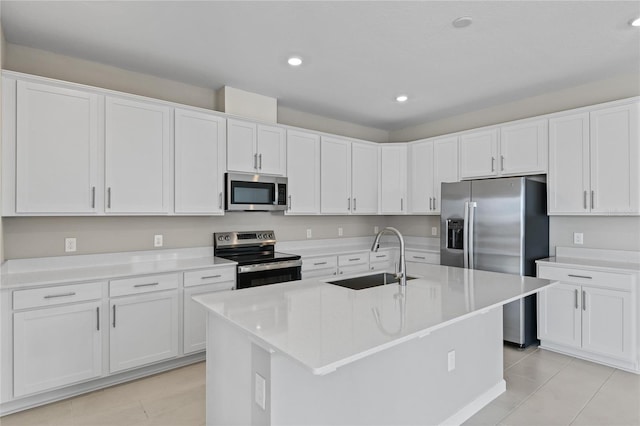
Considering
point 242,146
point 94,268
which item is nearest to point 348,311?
point 94,268

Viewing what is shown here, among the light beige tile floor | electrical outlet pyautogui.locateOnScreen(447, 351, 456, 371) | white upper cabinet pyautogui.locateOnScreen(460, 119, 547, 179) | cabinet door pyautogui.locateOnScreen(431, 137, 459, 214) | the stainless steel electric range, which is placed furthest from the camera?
cabinet door pyautogui.locateOnScreen(431, 137, 459, 214)

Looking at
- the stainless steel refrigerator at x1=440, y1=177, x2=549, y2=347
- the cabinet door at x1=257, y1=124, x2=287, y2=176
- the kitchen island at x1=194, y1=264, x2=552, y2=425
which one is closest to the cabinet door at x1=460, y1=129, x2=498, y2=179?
the stainless steel refrigerator at x1=440, y1=177, x2=549, y2=347

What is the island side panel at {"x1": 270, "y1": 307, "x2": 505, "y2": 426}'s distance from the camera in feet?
4.90

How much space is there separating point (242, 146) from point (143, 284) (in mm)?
1662

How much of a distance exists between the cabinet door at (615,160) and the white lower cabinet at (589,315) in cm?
69

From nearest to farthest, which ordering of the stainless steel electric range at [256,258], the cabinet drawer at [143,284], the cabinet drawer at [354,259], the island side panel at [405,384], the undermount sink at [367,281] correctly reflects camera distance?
the island side panel at [405,384] < the undermount sink at [367,281] < the cabinet drawer at [143,284] < the stainless steel electric range at [256,258] < the cabinet drawer at [354,259]

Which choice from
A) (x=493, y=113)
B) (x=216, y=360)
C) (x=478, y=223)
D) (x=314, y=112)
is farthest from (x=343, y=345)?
(x=493, y=113)

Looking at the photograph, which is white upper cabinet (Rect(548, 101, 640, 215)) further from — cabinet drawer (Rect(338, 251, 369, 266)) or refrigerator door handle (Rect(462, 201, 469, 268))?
cabinet drawer (Rect(338, 251, 369, 266))

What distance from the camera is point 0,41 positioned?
2512 millimetres

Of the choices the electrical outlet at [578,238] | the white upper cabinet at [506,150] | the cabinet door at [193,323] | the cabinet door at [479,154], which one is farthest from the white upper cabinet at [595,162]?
the cabinet door at [193,323]

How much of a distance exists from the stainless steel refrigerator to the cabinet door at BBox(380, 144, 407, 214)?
3.30 ft

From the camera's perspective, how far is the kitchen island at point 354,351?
1364mm

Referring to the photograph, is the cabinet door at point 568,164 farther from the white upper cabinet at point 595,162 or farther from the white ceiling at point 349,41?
the white ceiling at point 349,41

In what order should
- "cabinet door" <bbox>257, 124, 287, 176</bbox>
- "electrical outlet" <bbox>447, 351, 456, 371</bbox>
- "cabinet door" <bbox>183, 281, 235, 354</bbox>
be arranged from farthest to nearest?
"cabinet door" <bbox>257, 124, 287, 176</bbox>
"cabinet door" <bbox>183, 281, 235, 354</bbox>
"electrical outlet" <bbox>447, 351, 456, 371</bbox>
